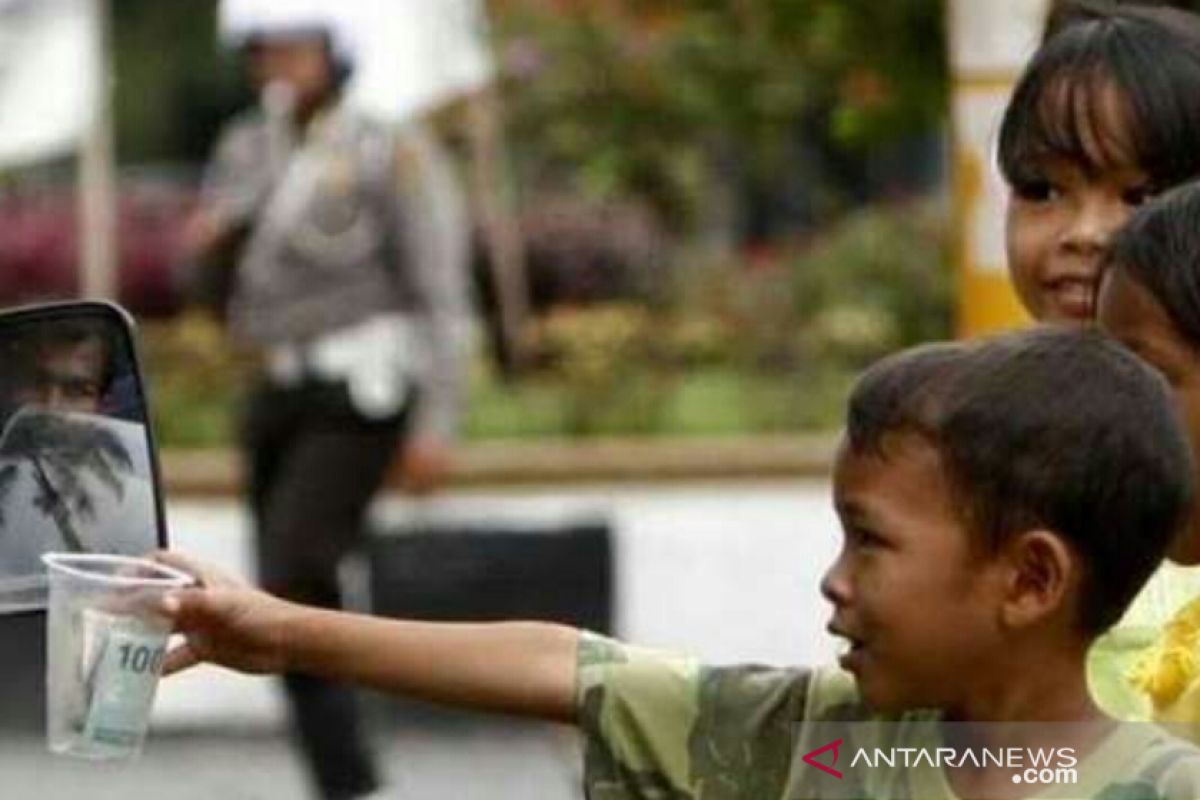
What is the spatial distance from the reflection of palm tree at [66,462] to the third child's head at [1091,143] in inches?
40.3

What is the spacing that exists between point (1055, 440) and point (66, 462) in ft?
2.66

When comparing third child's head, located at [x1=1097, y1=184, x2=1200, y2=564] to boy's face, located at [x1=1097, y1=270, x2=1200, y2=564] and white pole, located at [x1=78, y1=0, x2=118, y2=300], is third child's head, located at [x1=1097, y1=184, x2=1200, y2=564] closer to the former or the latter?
boy's face, located at [x1=1097, y1=270, x2=1200, y2=564]

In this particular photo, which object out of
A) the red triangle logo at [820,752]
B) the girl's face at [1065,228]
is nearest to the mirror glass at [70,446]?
the red triangle logo at [820,752]

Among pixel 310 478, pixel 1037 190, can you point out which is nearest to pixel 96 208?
pixel 310 478

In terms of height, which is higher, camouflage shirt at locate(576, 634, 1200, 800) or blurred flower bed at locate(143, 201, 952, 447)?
camouflage shirt at locate(576, 634, 1200, 800)

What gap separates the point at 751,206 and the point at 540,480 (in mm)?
7964

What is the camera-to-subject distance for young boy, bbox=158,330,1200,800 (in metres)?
3.41

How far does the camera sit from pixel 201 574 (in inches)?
142

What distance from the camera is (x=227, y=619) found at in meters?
3.58

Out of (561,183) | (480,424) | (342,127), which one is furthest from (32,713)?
(561,183)

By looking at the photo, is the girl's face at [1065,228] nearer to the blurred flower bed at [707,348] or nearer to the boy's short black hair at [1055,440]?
the boy's short black hair at [1055,440]

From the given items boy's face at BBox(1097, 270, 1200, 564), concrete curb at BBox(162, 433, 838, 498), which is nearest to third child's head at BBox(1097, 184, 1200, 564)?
boy's face at BBox(1097, 270, 1200, 564)

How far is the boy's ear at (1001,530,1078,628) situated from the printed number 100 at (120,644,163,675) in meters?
0.66

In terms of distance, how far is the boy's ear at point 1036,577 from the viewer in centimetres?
342
